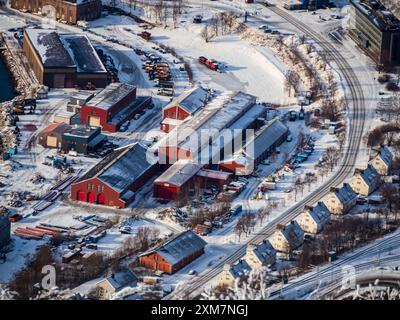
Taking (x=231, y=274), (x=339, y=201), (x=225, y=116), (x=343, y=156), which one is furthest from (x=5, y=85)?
(x=231, y=274)

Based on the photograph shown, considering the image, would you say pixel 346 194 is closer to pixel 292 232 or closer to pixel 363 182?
pixel 363 182

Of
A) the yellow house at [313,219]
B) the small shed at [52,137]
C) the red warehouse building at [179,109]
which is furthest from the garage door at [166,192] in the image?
the red warehouse building at [179,109]

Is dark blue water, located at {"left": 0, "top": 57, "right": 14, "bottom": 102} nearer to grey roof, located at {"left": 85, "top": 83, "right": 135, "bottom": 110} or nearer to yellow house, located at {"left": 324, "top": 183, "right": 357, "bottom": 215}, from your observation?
grey roof, located at {"left": 85, "top": 83, "right": 135, "bottom": 110}

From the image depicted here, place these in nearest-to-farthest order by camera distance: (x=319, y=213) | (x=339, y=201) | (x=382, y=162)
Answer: (x=319, y=213) → (x=339, y=201) → (x=382, y=162)

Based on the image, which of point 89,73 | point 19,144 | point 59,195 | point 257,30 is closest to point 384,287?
point 59,195

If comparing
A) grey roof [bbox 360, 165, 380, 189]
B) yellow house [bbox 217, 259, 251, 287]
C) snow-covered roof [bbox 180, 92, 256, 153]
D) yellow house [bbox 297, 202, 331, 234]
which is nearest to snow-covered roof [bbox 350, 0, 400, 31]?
snow-covered roof [bbox 180, 92, 256, 153]

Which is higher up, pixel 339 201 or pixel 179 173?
pixel 339 201
